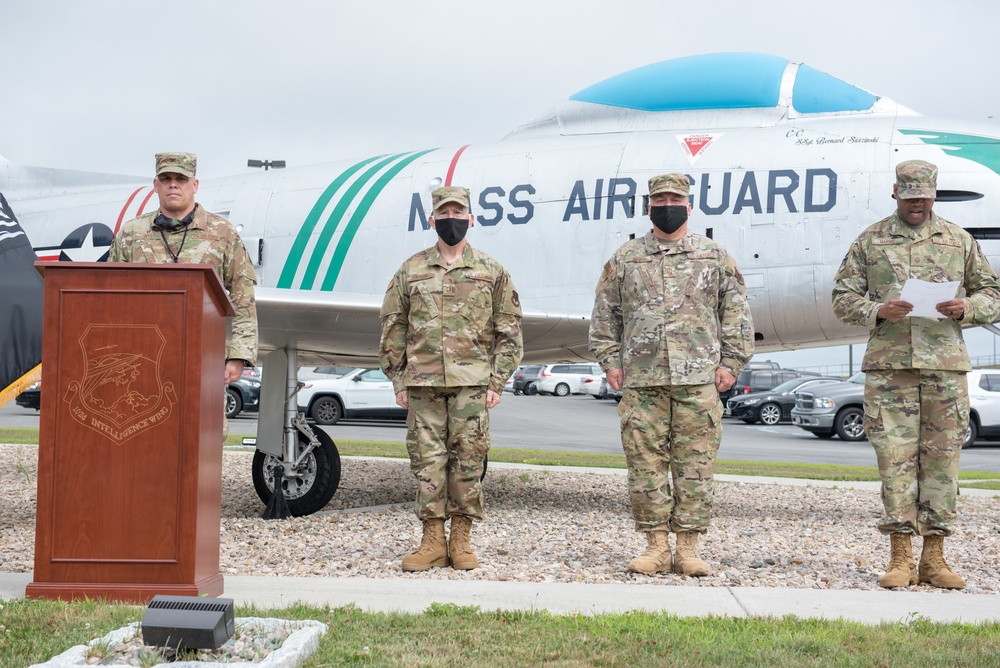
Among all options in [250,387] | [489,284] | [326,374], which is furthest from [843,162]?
[250,387]

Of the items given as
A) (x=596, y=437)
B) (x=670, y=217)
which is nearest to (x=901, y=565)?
(x=670, y=217)

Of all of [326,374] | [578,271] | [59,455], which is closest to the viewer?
[59,455]

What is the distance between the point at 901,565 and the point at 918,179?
1968 millimetres

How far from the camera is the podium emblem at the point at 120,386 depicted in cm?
401

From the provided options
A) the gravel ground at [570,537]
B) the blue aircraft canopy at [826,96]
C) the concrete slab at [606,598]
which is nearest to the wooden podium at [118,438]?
the concrete slab at [606,598]

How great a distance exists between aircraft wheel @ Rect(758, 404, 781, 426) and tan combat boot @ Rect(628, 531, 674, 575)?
23.2 m

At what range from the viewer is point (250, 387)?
25.5 m

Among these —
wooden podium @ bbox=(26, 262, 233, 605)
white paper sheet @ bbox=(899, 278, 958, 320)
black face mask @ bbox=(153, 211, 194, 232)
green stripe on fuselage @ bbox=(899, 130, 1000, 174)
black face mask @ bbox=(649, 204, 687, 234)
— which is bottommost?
wooden podium @ bbox=(26, 262, 233, 605)

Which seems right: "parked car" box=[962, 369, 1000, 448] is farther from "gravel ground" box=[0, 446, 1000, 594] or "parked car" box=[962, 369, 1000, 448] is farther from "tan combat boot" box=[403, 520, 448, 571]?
"tan combat boot" box=[403, 520, 448, 571]

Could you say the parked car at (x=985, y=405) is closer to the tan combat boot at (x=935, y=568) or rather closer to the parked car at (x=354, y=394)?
the parked car at (x=354, y=394)

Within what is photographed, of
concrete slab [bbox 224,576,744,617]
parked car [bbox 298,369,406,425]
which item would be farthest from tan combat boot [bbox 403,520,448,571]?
parked car [bbox 298,369,406,425]

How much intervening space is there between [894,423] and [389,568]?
2758 millimetres

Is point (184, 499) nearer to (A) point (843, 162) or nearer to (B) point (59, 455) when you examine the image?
(B) point (59, 455)

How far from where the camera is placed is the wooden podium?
400 centimetres
